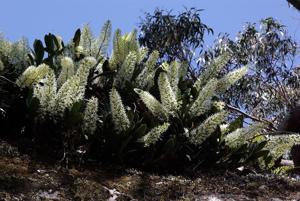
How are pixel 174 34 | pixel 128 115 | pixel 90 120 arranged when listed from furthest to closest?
1. pixel 174 34
2. pixel 128 115
3. pixel 90 120

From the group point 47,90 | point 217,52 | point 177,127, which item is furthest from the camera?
point 217,52

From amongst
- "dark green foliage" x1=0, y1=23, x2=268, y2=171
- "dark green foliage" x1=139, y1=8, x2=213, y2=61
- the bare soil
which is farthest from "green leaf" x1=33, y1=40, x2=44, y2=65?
"dark green foliage" x1=139, y1=8, x2=213, y2=61

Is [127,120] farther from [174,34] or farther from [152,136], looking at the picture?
[174,34]

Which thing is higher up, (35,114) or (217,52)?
(217,52)

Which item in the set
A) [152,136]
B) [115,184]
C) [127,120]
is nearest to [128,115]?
[127,120]

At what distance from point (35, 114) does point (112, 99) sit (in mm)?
407

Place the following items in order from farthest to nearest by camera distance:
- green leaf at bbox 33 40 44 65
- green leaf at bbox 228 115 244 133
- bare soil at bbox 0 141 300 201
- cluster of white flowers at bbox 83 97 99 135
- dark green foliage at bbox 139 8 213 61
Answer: dark green foliage at bbox 139 8 213 61 → green leaf at bbox 33 40 44 65 → green leaf at bbox 228 115 244 133 → cluster of white flowers at bbox 83 97 99 135 → bare soil at bbox 0 141 300 201

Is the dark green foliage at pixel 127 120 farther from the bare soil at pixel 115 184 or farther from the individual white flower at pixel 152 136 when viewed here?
the bare soil at pixel 115 184

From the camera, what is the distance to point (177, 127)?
306 cm

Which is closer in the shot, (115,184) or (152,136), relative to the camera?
(115,184)

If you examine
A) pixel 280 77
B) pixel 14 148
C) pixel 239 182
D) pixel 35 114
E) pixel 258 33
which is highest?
pixel 258 33

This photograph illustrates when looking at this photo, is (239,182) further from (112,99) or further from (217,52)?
(217,52)

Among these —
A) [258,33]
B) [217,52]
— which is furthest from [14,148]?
[258,33]

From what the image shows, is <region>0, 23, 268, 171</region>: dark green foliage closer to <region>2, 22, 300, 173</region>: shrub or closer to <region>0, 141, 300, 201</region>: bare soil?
<region>2, 22, 300, 173</region>: shrub
